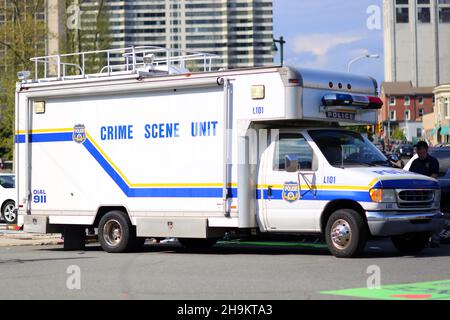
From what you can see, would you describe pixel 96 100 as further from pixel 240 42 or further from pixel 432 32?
pixel 432 32

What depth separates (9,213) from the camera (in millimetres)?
27969

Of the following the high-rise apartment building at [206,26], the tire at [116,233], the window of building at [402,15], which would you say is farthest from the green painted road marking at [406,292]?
the window of building at [402,15]

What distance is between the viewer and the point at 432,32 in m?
182

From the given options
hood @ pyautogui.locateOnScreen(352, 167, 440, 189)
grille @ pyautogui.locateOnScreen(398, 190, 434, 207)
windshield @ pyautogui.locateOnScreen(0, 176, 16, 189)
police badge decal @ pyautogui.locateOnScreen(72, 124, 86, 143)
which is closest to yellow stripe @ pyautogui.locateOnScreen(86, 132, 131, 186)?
police badge decal @ pyautogui.locateOnScreen(72, 124, 86, 143)

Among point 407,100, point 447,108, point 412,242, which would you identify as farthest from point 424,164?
point 407,100

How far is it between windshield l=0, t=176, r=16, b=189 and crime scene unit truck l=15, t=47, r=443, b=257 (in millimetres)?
10978

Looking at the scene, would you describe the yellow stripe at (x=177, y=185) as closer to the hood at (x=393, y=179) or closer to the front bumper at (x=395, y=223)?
the hood at (x=393, y=179)

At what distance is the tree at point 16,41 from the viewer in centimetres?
4325

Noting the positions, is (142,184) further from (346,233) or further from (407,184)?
(407,184)

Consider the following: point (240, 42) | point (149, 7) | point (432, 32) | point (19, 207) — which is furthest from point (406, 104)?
point (19, 207)

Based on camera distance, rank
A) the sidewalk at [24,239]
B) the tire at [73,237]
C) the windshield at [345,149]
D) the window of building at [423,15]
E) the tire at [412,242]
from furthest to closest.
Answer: the window of building at [423,15], the sidewalk at [24,239], the tire at [73,237], the tire at [412,242], the windshield at [345,149]

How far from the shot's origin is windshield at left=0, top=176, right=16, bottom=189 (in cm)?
2884

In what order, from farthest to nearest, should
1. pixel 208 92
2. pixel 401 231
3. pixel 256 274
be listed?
pixel 208 92 < pixel 401 231 < pixel 256 274

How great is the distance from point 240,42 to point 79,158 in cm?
13626
